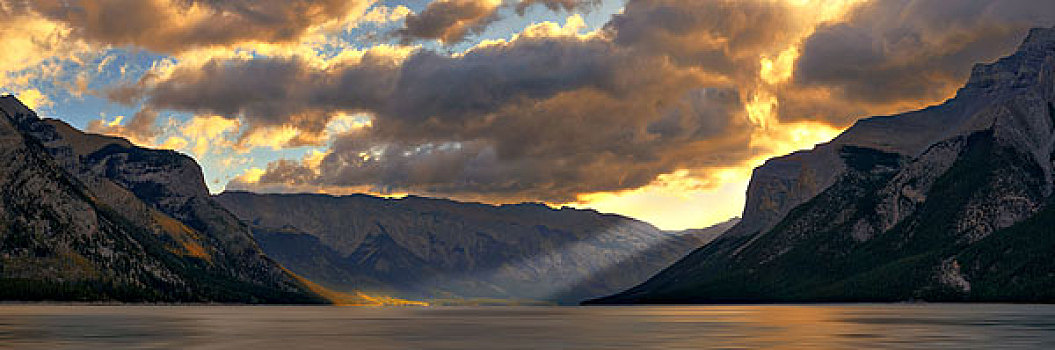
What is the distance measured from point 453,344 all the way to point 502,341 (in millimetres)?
7679

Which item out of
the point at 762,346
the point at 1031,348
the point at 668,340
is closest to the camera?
the point at 1031,348

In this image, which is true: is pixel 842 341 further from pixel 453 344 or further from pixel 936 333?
pixel 453 344

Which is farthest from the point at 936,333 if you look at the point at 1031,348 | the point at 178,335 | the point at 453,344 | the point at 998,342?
the point at 178,335

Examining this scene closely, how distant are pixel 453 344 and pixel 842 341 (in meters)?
40.2

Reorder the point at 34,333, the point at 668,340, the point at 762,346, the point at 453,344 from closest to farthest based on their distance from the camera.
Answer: the point at 762,346, the point at 453,344, the point at 668,340, the point at 34,333

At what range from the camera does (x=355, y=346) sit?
99.4 m

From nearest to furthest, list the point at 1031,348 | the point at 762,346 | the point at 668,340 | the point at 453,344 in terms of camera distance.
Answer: the point at 1031,348 → the point at 762,346 → the point at 453,344 → the point at 668,340

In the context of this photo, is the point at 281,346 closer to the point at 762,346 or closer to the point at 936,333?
the point at 762,346

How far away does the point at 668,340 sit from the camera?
Result: 10981 cm

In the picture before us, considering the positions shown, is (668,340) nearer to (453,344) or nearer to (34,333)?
(453,344)

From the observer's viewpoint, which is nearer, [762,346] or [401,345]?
[762,346]

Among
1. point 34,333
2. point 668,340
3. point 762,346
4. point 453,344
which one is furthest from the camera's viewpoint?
point 34,333

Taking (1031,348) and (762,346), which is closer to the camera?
(1031,348)

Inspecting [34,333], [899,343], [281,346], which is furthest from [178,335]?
[899,343]
